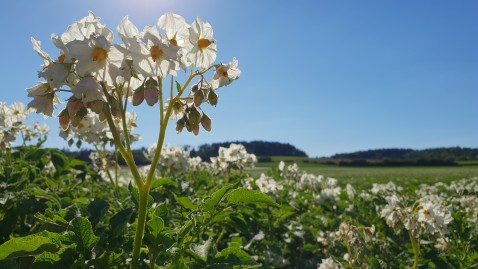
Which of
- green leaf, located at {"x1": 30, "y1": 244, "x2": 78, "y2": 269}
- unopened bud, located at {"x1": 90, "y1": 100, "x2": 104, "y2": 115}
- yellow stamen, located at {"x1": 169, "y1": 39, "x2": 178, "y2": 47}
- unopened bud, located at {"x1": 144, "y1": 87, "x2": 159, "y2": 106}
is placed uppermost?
yellow stamen, located at {"x1": 169, "y1": 39, "x2": 178, "y2": 47}

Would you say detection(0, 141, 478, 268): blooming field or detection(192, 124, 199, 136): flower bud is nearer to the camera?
detection(0, 141, 478, 268): blooming field

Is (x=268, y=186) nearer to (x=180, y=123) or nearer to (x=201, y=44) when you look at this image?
(x=180, y=123)

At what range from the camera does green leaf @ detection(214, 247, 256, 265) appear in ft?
5.52

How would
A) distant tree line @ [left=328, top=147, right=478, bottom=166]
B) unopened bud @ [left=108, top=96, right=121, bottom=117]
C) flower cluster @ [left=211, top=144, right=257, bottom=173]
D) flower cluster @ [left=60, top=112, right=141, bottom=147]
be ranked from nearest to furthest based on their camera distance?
unopened bud @ [left=108, top=96, right=121, bottom=117] → flower cluster @ [left=60, top=112, right=141, bottom=147] → flower cluster @ [left=211, top=144, right=257, bottom=173] → distant tree line @ [left=328, top=147, right=478, bottom=166]

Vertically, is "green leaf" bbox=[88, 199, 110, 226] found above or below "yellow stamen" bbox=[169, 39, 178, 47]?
below

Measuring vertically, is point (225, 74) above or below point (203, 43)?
below

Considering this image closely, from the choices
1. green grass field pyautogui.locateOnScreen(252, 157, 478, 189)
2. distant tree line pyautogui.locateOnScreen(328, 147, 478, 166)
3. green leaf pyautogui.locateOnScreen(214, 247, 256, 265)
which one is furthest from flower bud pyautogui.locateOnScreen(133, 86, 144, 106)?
distant tree line pyautogui.locateOnScreen(328, 147, 478, 166)

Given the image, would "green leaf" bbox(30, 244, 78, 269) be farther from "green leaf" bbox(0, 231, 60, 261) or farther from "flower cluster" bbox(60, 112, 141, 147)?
"flower cluster" bbox(60, 112, 141, 147)

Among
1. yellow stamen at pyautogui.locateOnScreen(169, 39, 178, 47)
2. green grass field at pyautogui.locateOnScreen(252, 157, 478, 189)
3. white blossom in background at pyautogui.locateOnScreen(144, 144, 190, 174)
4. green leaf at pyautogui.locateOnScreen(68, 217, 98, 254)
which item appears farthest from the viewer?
green grass field at pyautogui.locateOnScreen(252, 157, 478, 189)

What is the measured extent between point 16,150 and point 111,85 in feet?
10.1

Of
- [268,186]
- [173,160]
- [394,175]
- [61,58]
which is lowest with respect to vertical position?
[394,175]

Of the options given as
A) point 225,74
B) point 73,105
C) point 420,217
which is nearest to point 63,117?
point 73,105

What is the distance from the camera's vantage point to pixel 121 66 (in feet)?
4.87

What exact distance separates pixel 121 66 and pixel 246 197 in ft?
2.13
